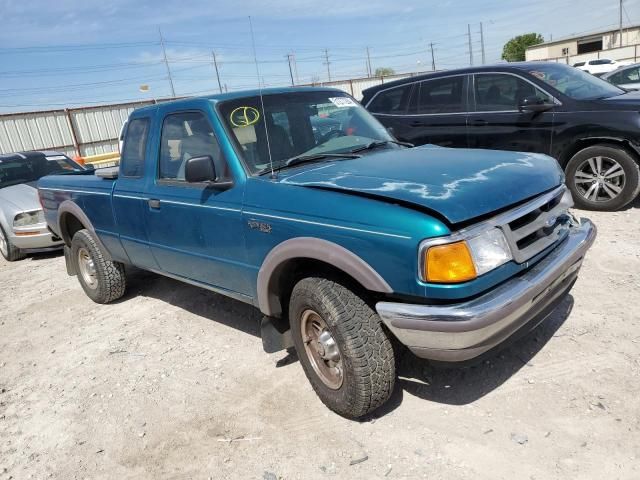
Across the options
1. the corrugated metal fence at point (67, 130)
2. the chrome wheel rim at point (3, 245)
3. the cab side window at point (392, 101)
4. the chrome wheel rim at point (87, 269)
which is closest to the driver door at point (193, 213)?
the chrome wheel rim at point (87, 269)

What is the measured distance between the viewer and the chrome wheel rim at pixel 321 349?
2.86 metres

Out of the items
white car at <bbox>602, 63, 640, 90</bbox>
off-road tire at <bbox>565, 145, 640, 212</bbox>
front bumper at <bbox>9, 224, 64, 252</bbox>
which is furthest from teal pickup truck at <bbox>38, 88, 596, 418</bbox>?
white car at <bbox>602, 63, 640, 90</bbox>

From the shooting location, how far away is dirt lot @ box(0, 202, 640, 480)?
255 centimetres

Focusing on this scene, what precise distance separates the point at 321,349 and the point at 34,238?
5.97 meters

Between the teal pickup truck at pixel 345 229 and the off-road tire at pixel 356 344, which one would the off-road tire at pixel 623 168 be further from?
the off-road tire at pixel 356 344

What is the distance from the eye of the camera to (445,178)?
8.86 ft

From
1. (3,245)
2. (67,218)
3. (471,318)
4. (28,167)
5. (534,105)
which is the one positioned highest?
(28,167)

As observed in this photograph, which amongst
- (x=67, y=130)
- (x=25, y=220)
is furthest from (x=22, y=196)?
(x=67, y=130)

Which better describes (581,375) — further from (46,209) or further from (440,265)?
(46,209)

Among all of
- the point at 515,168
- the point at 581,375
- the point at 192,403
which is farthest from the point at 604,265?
the point at 192,403

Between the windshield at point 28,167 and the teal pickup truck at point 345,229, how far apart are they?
5136mm

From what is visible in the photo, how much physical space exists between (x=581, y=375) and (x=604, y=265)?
1.90 metres

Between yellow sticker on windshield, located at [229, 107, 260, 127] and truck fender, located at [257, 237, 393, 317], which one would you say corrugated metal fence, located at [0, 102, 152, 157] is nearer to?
yellow sticker on windshield, located at [229, 107, 260, 127]

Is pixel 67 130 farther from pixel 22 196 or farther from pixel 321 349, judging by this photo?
pixel 321 349
